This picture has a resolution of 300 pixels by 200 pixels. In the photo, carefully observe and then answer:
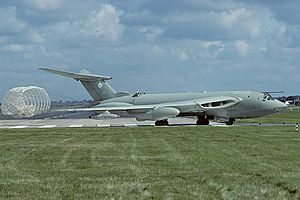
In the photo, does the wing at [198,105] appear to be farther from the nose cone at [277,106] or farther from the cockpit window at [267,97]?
the nose cone at [277,106]

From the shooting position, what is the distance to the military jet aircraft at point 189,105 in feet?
166

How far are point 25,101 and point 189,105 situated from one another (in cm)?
1523

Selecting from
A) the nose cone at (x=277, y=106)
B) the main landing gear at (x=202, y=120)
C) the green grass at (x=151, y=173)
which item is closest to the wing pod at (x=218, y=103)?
the main landing gear at (x=202, y=120)

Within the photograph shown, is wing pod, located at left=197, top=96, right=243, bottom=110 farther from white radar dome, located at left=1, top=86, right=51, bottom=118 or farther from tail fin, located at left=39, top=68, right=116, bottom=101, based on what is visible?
white radar dome, located at left=1, top=86, right=51, bottom=118

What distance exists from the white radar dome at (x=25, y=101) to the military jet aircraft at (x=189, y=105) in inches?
194

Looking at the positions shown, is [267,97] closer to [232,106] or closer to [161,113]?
[232,106]

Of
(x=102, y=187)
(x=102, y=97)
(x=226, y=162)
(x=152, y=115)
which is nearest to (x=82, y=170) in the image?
(x=102, y=187)

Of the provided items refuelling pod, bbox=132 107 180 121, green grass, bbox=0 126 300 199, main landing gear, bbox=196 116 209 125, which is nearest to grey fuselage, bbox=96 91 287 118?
main landing gear, bbox=196 116 209 125

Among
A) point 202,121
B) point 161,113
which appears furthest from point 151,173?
point 202,121

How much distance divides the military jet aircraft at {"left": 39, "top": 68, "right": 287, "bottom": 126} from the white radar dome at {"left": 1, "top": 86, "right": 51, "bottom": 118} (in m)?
4.92

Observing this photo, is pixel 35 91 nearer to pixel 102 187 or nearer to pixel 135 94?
pixel 135 94

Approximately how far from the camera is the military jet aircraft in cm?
5069

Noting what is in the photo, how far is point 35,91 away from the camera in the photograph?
55.9 m

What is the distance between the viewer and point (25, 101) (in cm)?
5391
